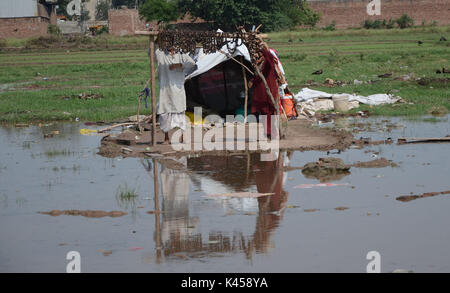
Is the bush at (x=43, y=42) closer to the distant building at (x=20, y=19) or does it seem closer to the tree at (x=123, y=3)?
the distant building at (x=20, y=19)

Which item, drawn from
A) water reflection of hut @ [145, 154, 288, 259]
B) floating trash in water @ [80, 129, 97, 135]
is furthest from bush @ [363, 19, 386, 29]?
water reflection of hut @ [145, 154, 288, 259]

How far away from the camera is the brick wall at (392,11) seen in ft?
187

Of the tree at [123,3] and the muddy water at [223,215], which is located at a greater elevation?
the tree at [123,3]

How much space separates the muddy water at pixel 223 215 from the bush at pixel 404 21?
46541 mm

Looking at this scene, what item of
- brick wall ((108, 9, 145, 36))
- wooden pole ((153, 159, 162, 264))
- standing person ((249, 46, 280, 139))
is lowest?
wooden pole ((153, 159, 162, 264))

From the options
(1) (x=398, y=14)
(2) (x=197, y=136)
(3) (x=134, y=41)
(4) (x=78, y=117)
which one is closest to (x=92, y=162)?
(2) (x=197, y=136)

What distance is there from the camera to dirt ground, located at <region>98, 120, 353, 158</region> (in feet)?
36.4

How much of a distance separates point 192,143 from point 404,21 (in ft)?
155

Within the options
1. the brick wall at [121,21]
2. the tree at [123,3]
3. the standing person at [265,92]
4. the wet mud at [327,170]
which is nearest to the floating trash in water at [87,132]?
the standing person at [265,92]

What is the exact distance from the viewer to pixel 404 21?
182 feet

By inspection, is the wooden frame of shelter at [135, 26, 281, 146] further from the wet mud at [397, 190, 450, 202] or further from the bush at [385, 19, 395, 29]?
the bush at [385, 19, 395, 29]

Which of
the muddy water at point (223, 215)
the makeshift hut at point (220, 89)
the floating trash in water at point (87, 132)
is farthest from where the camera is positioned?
the makeshift hut at point (220, 89)

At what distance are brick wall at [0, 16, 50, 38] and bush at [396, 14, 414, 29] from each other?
93.1 ft
